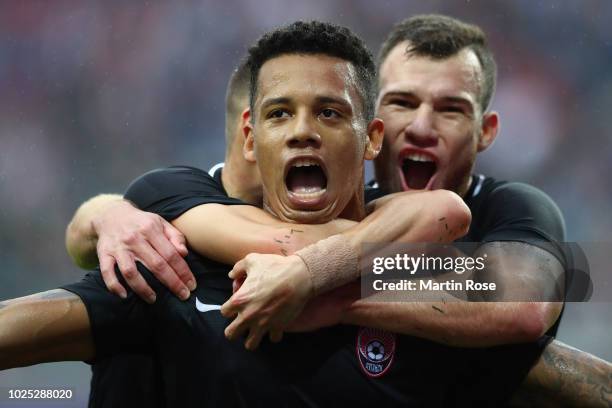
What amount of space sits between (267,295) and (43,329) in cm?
64

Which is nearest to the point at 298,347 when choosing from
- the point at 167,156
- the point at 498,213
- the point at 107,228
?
the point at 107,228

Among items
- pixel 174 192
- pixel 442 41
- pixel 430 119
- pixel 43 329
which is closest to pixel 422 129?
pixel 430 119

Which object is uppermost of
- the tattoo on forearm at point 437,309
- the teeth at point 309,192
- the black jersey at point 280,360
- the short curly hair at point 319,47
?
the short curly hair at point 319,47

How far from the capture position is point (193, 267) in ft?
8.40

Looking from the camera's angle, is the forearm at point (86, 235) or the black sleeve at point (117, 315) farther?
the forearm at point (86, 235)

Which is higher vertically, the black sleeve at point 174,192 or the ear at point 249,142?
the ear at point 249,142

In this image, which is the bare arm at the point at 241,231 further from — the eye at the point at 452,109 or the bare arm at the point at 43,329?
the eye at the point at 452,109

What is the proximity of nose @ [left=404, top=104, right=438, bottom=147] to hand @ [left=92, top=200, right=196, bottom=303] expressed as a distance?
4.35ft

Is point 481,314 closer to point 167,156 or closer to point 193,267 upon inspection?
point 193,267

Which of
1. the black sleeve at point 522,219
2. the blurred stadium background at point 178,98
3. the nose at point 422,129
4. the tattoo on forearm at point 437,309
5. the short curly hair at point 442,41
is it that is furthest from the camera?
the blurred stadium background at point 178,98

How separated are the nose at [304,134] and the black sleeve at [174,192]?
30cm

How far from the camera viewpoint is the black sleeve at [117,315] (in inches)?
95.0

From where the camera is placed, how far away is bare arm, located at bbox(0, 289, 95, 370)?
7.65 ft

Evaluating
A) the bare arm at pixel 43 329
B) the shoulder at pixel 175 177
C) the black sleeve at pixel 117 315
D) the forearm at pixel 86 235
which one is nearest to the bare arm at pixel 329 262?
the black sleeve at pixel 117 315
